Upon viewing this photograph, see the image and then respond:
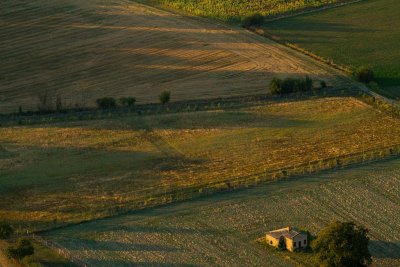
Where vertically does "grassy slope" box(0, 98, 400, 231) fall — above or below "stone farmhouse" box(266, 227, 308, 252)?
above

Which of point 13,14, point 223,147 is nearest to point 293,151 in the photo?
point 223,147

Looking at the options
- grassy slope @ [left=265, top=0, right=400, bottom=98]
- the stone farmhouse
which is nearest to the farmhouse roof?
the stone farmhouse

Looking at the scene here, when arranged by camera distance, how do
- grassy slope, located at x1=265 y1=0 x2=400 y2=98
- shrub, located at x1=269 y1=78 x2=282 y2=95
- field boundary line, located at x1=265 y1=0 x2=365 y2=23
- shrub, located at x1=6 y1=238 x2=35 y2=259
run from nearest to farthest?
shrub, located at x1=6 y1=238 x2=35 y2=259
shrub, located at x1=269 y1=78 x2=282 y2=95
grassy slope, located at x1=265 y1=0 x2=400 y2=98
field boundary line, located at x1=265 y1=0 x2=365 y2=23

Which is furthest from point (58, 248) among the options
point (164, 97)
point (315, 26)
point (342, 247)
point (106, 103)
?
point (315, 26)

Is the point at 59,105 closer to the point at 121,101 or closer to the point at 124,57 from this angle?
the point at 121,101

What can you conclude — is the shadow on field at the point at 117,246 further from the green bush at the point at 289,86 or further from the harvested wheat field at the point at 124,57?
the green bush at the point at 289,86

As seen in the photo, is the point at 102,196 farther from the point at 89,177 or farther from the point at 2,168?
the point at 2,168

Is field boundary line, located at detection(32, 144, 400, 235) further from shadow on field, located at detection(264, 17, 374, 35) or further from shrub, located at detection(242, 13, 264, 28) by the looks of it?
shrub, located at detection(242, 13, 264, 28)
